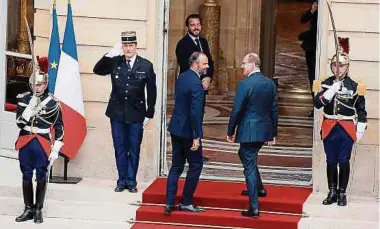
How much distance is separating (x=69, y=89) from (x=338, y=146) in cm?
315

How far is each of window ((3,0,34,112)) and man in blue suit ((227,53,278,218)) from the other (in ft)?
11.9

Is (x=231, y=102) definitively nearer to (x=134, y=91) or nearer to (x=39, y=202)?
(x=134, y=91)

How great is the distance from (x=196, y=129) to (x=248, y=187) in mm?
832

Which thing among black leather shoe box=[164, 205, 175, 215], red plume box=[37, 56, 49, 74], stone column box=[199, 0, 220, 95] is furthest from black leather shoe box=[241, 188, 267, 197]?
stone column box=[199, 0, 220, 95]

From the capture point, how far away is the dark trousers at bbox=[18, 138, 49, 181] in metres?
11.7

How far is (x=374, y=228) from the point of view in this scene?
465 inches

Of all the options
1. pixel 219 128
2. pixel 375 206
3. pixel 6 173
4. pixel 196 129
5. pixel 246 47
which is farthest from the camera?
pixel 246 47

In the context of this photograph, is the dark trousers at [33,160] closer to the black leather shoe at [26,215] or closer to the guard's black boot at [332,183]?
the black leather shoe at [26,215]

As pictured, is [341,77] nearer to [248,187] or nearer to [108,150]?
[248,187]

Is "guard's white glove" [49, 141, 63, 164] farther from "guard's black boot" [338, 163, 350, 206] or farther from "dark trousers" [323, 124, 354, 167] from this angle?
"guard's black boot" [338, 163, 350, 206]

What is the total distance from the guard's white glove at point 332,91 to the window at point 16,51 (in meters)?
4.14

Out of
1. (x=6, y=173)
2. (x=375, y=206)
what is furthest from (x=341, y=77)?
(x=6, y=173)

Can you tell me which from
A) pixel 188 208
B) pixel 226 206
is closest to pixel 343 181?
pixel 226 206

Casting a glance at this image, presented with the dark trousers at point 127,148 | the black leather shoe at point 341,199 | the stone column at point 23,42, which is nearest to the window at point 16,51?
the stone column at point 23,42
